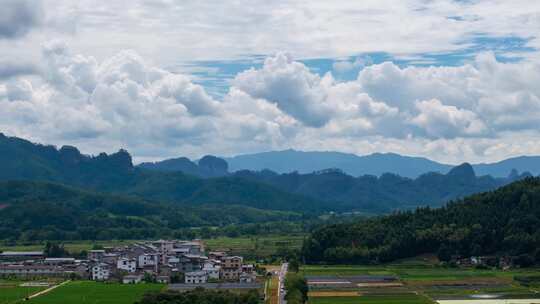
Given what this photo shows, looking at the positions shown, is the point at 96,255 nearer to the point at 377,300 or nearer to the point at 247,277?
the point at 247,277

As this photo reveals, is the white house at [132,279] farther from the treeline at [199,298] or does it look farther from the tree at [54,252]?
the tree at [54,252]

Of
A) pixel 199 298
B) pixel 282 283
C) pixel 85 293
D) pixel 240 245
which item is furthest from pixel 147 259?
pixel 199 298

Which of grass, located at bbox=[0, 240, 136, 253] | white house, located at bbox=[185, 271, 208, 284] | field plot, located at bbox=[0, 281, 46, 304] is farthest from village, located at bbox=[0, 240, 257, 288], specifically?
grass, located at bbox=[0, 240, 136, 253]

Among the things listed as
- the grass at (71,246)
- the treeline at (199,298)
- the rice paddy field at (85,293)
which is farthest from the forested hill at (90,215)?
the treeline at (199,298)

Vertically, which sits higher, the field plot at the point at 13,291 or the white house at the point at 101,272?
the white house at the point at 101,272

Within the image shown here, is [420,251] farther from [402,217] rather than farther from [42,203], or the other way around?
[42,203]

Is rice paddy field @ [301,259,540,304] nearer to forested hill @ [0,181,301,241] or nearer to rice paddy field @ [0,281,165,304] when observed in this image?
rice paddy field @ [0,281,165,304]
